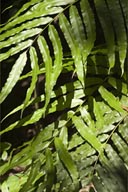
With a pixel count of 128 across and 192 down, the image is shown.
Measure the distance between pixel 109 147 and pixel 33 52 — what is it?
12.2 inches

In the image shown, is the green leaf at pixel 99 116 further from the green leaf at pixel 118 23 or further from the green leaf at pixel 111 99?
the green leaf at pixel 118 23

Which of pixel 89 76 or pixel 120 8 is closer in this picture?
pixel 120 8

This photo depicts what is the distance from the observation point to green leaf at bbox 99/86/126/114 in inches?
43.7

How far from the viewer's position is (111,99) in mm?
1130

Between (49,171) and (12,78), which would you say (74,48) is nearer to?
(12,78)

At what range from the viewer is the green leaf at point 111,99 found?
111 cm

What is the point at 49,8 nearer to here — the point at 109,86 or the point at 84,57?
the point at 84,57

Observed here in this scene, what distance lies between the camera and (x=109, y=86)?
1.23 m

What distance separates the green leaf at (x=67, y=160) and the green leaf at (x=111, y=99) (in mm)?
164

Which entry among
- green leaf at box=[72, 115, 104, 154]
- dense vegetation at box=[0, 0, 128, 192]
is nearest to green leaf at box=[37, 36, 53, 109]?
dense vegetation at box=[0, 0, 128, 192]

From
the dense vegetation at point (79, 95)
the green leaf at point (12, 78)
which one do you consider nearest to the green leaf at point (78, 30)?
the dense vegetation at point (79, 95)

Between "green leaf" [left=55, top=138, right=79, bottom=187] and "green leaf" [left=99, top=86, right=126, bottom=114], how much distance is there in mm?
164

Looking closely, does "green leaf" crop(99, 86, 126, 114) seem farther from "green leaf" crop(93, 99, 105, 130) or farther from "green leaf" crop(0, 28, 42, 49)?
"green leaf" crop(0, 28, 42, 49)

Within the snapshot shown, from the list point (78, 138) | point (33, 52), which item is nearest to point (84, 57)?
point (33, 52)
